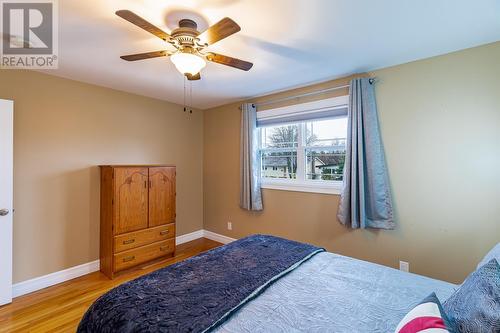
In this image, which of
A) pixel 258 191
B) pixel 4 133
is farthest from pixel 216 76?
pixel 4 133

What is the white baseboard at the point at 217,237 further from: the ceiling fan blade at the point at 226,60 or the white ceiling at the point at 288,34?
the ceiling fan blade at the point at 226,60

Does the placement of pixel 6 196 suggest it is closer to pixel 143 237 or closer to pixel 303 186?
pixel 143 237

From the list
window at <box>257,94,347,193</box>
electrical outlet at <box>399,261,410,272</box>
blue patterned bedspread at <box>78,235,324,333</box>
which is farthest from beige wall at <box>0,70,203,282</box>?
electrical outlet at <box>399,261,410,272</box>

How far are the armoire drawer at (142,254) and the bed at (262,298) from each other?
5.40 feet

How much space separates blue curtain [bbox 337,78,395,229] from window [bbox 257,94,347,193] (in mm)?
237

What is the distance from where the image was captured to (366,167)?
8.52 ft

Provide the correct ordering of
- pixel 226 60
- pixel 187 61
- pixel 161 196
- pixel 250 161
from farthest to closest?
pixel 250 161
pixel 161 196
pixel 226 60
pixel 187 61

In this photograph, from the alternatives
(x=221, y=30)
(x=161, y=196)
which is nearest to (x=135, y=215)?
(x=161, y=196)

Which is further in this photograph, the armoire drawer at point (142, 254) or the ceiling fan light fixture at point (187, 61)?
the armoire drawer at point (142, 254)

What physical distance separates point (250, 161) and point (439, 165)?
2.21 meters

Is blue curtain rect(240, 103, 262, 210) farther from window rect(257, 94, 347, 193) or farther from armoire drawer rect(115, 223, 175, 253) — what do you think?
armoire drawer rect(115, 223, 175, 253)

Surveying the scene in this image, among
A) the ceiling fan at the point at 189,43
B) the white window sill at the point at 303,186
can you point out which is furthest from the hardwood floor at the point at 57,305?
the ceiling fan at the point at 189,43

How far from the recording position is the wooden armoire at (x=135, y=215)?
2.89 m

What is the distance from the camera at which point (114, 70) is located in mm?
2604
